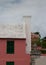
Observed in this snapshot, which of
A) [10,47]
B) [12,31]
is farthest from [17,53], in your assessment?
[12,31]

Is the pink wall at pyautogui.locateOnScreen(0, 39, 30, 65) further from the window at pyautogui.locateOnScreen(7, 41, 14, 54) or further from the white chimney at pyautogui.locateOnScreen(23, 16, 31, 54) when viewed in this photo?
the white chimney at pyautogui.locateOnScreen(23, 16, 31, 54)

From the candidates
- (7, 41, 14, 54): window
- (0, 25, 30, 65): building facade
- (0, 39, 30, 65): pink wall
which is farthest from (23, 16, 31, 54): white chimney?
(7, 41, 14, 54): window

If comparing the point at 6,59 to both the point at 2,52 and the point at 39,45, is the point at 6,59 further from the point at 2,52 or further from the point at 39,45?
the point at 39,45

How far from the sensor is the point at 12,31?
20656mm

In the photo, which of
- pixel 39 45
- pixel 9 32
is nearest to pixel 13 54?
pixel 9 32

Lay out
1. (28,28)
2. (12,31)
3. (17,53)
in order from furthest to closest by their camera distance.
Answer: (28,28) < (12,31) < (17,53)

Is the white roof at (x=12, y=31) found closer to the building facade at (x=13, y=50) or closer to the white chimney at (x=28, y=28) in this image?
the building facade at (x=13, y=50)

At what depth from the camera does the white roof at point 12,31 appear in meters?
20.5

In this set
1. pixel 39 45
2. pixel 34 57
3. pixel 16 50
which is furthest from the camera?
pixel 39 45

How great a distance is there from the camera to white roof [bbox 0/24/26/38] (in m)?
20.5

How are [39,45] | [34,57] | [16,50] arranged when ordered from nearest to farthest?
[16,50], [34,57], [39,45]

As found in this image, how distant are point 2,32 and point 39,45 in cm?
2156

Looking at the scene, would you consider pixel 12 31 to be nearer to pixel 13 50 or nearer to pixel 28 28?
pixel 28 28

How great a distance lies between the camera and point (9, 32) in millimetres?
20688
